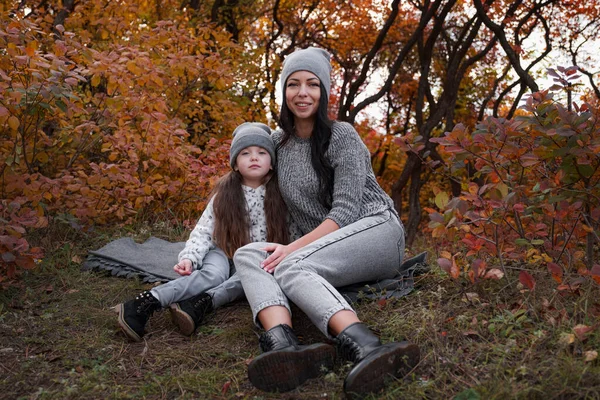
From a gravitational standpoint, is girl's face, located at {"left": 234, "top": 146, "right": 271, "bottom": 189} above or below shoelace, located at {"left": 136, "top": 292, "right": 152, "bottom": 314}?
above

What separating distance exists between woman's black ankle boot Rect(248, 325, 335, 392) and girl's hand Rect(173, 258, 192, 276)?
2.70ft

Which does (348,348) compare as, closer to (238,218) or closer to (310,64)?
(238,218)

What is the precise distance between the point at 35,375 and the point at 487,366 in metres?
1.81

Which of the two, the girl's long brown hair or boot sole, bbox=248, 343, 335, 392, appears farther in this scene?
the girl's long brown hair

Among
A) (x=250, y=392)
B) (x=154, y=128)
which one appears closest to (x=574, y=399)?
(x=250, y=392)

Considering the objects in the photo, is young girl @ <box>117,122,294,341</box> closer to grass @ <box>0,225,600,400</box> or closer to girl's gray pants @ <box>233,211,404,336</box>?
grass @ <box>0,225,600,400</box>

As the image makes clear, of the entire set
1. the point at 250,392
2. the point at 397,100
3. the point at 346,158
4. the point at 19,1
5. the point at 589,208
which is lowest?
the point at 250,392

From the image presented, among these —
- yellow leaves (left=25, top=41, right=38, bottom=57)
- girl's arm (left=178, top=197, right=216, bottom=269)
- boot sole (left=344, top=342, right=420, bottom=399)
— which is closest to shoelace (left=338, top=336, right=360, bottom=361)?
boot sole (left=344, top=342, right=420, bottom=399)

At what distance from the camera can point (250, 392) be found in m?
2.41

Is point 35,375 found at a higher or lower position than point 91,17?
lower

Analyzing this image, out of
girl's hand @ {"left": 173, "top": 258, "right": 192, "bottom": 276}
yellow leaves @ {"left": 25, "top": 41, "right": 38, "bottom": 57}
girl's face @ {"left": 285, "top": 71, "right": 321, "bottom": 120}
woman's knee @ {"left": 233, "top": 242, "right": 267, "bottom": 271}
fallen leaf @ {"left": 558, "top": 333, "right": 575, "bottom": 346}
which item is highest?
yellow leaves @ {"left": 25, "top": 41, "right": 38, "bottom": 57}

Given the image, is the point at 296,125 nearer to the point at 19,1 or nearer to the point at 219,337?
the point at 219,337

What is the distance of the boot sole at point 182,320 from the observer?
3.02 metres

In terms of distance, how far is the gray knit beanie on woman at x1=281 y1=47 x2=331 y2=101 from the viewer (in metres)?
3.17
